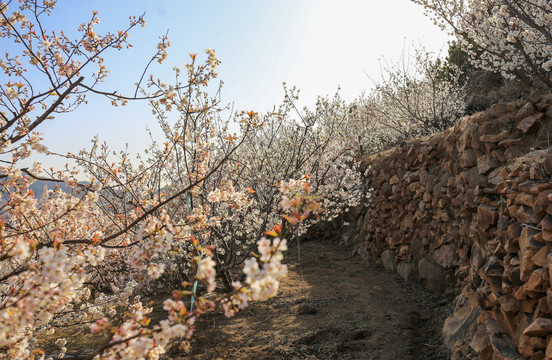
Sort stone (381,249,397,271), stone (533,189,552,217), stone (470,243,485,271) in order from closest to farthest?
stone (533,189,552,217) → stone (470,243,485,271) → stone (381,249,397,271)

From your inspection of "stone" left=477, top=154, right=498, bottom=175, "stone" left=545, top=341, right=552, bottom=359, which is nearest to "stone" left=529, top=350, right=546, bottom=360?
"stone" left=545, top=341, right=552, bottom=359

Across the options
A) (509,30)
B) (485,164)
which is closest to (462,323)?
(485,164)

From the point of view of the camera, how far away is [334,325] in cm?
499

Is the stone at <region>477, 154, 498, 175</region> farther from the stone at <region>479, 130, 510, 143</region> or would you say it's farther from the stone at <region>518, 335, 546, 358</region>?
the stone at <region>518, 335, 546, 358</region>

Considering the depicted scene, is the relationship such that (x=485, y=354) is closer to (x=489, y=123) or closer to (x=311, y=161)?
(x=489, y=123)

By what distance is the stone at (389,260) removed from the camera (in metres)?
7.36

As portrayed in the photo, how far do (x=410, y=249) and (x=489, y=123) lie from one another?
9.95 feet

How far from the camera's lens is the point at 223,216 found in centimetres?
575

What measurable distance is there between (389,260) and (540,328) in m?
4.90

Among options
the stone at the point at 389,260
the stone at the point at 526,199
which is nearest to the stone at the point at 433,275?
the stone at the point at 389,260

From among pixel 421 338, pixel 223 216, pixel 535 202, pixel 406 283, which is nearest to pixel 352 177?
pixel 406 283

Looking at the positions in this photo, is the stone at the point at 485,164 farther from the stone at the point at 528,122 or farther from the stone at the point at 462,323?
the stone at the point at 462,323

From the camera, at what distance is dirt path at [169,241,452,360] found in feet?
14.4

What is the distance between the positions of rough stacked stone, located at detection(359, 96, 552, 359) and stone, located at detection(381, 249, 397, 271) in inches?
0.8
